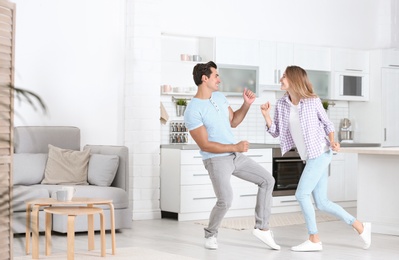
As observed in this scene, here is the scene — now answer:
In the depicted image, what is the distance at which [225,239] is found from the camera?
6617 millimetres

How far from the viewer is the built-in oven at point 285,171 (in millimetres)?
8750

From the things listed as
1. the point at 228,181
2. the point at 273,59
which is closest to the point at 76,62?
the point at 273,59

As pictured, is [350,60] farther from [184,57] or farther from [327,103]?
[184,57]

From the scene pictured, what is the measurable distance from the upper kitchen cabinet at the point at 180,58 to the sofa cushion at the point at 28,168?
1.87 meters

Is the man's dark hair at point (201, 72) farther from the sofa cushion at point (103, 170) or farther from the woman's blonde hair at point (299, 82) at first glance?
the sofa cushion at point (103, 170)

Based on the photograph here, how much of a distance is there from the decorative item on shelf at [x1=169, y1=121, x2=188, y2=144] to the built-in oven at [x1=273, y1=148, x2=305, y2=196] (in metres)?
1.05

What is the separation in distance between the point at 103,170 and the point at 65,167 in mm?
357

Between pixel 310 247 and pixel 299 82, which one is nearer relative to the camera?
pixel 299 82

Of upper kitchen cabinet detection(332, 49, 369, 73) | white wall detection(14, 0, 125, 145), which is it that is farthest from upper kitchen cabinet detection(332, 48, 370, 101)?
white wall detection(14, 0, 125, 145)

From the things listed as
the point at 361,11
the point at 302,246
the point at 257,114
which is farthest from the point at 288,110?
the point at 361,11

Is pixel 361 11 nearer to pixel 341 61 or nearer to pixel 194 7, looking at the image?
pixel 341 61

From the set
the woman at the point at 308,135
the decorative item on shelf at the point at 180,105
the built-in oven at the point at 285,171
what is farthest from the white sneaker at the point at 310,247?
the decorative item on shelf at the point at 180,105

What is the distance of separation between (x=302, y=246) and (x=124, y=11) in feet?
11.5

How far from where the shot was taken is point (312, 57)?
949 cm
